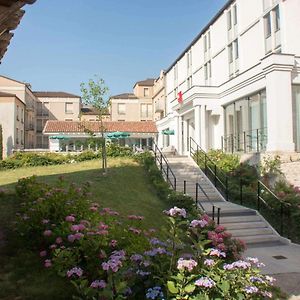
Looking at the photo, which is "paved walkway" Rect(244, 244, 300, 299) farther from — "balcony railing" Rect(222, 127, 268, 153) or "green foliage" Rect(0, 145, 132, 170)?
"green foliage" Rect(0, 145, 132, 170)

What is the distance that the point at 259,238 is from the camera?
10.5 metres

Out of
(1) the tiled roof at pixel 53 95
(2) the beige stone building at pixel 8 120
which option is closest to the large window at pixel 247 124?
(2) the beige stone building at pixel 8 120

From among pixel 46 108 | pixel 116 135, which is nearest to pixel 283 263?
pixel 116 135

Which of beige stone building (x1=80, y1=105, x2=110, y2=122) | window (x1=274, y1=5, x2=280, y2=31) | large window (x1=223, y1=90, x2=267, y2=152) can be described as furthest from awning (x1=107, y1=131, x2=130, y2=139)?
window (x1=274, y1=5, x2=280, y2=31)

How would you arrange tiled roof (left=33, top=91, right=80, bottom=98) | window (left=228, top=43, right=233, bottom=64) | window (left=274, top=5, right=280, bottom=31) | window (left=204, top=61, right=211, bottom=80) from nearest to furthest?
window (left=274, top=5, right=280, bottom=31) < window (left=228, top=43, right=233, bottom=64) < window (left=204, top=61, right=211, bottom=80) < tiled roof (left=33, top=91, right=80, bottom=98)

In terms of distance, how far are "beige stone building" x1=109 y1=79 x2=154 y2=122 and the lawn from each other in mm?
43697

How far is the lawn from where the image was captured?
5.40m

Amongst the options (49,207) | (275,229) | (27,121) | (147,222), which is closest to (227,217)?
(275,229)

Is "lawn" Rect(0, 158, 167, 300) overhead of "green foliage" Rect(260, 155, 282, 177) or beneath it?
beneath

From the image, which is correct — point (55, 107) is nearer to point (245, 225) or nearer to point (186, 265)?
point (245, 225)

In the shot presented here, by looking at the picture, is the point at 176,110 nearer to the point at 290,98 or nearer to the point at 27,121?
the point at 290,98

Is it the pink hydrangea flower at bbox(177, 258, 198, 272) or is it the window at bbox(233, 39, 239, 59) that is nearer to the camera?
the pink hydrangea flower at bbox(177, 258, 198, 272)

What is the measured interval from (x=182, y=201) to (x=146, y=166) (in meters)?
6.85

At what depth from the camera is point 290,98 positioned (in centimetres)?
1612
